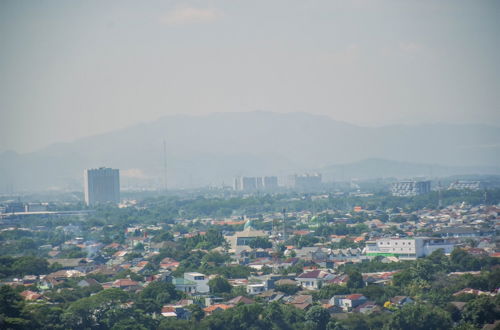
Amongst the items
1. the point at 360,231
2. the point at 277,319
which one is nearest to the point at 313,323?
the point at 277,319

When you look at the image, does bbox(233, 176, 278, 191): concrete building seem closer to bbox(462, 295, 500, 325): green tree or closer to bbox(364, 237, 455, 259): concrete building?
bbox(364, 237, 455, 259): concrete building

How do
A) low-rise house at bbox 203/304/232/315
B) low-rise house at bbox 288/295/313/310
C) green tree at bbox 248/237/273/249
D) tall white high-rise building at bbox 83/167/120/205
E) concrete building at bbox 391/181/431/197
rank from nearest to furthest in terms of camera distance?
1. low-rise house at bbox 203/304/232/315
2. low-rise house at bbox 288/295/313/310
3. green tree at bbox 248/237/273/249
4. concrete building at bbox 391/181/431/197
5. tall white high-rise building at bbox 83/167/120/205

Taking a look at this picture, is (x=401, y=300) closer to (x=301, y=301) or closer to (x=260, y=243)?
(x=301, y=301)

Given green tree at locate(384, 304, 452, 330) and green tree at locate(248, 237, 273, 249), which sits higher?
green tree at locate(248, 237, 273, 249)

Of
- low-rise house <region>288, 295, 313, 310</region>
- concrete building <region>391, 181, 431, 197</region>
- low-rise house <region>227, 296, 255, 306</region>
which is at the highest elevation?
concrete building <region>391, 181, 431, 197</region>

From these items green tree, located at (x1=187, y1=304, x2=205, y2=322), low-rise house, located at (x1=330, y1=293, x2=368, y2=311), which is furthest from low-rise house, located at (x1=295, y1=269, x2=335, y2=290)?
green tree, located at (x1=187, y1=304, x2=205, y2=322)

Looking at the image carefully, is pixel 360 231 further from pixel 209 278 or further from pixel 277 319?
pixel 277 319

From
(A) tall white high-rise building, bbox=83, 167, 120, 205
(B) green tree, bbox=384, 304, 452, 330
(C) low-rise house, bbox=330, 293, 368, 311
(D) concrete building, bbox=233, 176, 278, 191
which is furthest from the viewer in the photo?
(D) concrete building, bbox=233, 176, 278, 191
